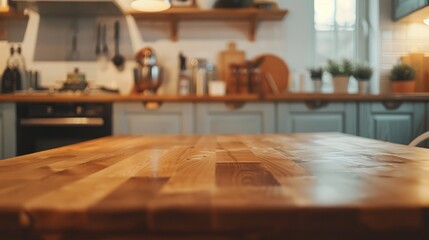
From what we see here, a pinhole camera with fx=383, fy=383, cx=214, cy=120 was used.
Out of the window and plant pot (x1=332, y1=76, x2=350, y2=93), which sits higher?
the window

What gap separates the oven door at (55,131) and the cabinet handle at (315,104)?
1284mm

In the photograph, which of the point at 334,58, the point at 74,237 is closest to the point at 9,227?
the point at 74,237

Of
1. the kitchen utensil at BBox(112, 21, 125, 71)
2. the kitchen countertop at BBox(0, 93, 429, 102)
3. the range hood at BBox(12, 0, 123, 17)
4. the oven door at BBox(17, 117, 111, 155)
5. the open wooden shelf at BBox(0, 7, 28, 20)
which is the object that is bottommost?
the oven door at BBox(17, 117, 111, 155)

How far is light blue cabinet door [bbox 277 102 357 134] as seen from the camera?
246 cm

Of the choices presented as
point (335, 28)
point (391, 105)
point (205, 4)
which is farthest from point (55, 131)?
point (335, 28)

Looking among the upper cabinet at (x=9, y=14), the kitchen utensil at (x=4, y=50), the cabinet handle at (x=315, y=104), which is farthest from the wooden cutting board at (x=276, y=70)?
the kitchen utensil at (x=4, y=50)

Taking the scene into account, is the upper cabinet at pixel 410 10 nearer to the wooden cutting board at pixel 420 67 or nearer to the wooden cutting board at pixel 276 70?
the wooden cutting board at pixel 420 67

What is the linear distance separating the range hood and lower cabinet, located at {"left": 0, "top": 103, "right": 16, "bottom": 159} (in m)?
0.73

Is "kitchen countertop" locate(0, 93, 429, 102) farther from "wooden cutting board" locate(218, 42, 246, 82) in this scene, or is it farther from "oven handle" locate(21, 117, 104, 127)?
"wooden cutting board" locate(218, 42, 246, 82)

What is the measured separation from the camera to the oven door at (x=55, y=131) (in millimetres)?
2408

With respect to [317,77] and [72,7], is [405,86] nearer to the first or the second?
[317,77]

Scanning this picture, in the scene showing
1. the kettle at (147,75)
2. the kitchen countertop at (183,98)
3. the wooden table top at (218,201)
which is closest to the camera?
the wooden table top at (218,201)

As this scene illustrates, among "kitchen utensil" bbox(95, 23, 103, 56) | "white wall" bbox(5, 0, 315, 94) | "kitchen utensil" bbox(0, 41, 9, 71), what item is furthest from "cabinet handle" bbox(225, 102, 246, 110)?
"kitchen utensil" bbox(0, 41, 9, 71)

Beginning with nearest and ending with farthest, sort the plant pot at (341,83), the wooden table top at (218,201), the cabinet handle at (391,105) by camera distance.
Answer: the wooden table top at (218,201) < the cabinet handle at (391,105) < the plant pot at (341,83)
